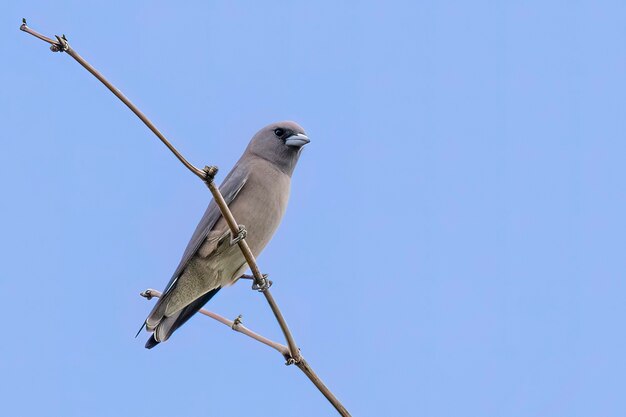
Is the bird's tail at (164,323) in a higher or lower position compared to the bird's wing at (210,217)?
lower

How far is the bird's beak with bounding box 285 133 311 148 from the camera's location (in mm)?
6570

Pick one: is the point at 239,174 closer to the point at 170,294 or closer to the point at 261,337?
the point at 170,294

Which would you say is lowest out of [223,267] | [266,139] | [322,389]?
[322,389]

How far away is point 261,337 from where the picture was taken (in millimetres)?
3732

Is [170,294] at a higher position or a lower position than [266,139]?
lower

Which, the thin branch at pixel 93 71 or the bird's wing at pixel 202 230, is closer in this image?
the thin branch at pixel 93 71

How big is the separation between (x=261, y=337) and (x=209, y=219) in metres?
2.78

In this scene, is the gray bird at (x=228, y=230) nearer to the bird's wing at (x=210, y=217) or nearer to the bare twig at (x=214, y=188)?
the bird's wing at (x=210, y=217)

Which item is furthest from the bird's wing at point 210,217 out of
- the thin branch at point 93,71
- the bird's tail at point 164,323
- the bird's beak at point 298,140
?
the thin branch at point 93,71

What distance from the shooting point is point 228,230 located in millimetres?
6062

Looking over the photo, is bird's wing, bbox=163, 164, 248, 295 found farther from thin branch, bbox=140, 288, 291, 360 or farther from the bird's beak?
thin branch, bbox=140, 288, 291, 360

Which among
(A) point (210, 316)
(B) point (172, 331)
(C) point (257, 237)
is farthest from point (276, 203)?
(A) point (210, 316)

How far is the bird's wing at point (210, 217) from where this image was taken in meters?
6.27

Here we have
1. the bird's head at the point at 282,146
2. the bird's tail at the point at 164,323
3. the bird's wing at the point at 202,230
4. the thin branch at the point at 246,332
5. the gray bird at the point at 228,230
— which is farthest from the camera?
the bird's head at the point at 282,146
